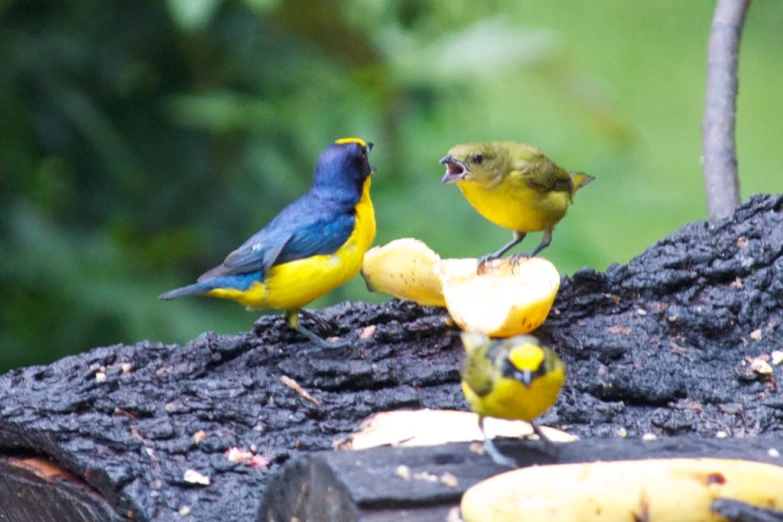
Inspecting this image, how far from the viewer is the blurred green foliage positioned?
552 centimetres

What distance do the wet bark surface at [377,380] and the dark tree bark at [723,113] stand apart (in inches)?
15.6

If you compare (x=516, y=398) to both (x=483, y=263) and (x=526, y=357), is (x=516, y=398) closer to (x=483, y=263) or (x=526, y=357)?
(x=526, y=357)

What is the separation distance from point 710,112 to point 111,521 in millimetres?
3010

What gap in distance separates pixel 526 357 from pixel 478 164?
4.73 ft

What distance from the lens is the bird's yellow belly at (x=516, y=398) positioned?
279 centimetres

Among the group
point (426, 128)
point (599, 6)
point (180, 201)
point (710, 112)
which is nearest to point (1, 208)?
point (180, 201)

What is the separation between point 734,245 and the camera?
13.6 feet

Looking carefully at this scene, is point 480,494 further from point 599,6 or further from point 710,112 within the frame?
point 599,6

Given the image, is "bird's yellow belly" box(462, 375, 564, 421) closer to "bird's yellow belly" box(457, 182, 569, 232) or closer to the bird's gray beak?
the bird's gray beak

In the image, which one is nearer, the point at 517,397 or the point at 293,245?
the point at 517,397

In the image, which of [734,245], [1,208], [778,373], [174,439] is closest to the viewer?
[174,439]

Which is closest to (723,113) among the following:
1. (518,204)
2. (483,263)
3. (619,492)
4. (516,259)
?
(518,204)

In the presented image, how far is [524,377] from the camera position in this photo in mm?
2760

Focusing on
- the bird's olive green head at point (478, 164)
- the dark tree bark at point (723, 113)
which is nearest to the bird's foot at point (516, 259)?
the bird's olive green head at point (478, 164)
